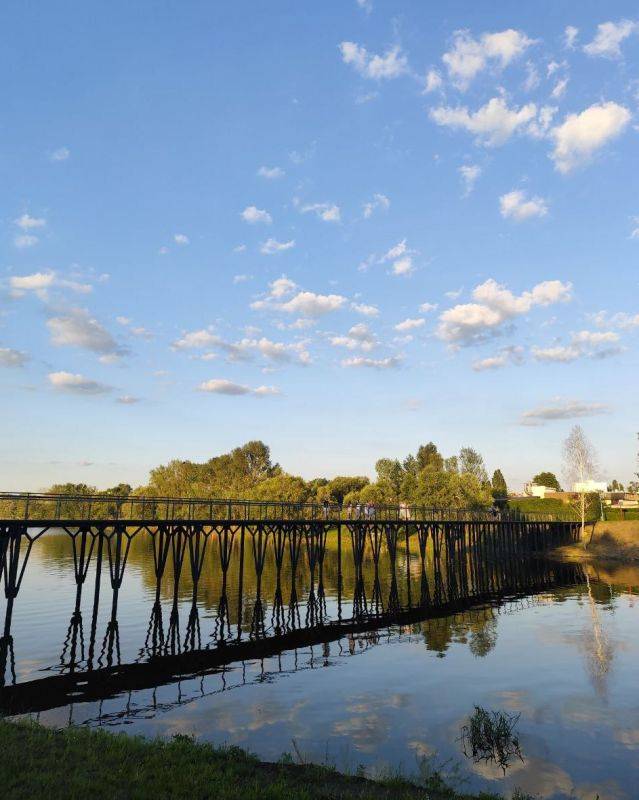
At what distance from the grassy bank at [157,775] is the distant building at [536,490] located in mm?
130958

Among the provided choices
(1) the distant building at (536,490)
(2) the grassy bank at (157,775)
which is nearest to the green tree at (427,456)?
(1) the distant building at (536,490)

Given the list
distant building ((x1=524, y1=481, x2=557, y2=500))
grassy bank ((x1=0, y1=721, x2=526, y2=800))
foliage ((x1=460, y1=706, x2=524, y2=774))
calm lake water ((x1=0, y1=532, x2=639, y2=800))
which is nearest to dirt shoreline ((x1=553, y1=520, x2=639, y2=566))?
calm lake water ((x1=0, y1=532, x2=639, y2=800))

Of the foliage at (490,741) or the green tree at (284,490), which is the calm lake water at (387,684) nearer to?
the foliage at (490,741)

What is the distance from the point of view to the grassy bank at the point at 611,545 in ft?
195

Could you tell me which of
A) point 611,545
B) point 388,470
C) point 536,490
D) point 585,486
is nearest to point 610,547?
point 611,545

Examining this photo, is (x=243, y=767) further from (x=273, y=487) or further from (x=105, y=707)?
(x=273, y=487)

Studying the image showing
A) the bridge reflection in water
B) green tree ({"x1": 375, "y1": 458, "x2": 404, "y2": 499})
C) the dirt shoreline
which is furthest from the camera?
green tree ({"x1": 375, "y1": 458, "x2": 404, "y2": 499})

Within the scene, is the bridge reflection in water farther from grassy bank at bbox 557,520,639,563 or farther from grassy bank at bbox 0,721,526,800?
grassy bank at bbox 557,520,639,563

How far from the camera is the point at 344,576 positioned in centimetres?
4641

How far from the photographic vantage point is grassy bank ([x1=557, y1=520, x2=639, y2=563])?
195 feet

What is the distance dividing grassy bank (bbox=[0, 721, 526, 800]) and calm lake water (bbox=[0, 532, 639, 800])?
1.68 m

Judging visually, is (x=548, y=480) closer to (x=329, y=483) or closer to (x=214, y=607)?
(x=329, y=483)

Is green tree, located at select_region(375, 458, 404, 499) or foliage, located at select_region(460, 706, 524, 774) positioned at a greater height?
green tree, located at select_region(375, 458, 404, 499)

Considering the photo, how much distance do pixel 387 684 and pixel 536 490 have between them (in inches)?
5251
